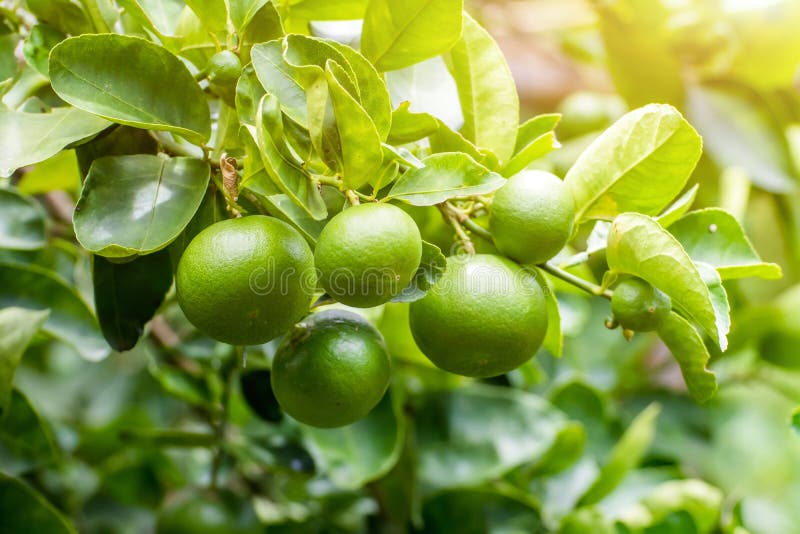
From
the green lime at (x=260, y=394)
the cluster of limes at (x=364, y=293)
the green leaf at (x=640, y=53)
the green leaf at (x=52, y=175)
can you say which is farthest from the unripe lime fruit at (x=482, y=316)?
the green leaf at (x=640, y=53)

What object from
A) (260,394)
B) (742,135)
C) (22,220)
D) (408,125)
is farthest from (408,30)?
(742,135)

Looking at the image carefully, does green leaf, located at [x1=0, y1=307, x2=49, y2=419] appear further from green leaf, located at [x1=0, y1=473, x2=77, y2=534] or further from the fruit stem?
the fruit stem

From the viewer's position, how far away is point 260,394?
0.88 m

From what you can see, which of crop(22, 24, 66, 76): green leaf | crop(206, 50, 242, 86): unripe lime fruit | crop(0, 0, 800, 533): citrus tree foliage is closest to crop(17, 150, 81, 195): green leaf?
crop(0, 0, 800, 533): citrus tree foliage

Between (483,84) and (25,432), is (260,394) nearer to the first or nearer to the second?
(25,432)

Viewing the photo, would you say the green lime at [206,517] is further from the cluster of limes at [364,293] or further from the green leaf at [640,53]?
the green leaf at [640,53]

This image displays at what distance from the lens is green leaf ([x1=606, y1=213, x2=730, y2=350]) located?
0.53m

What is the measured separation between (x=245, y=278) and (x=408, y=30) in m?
0.25

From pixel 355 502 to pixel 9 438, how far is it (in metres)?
0.52

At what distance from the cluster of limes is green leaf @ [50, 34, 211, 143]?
0.36 ft

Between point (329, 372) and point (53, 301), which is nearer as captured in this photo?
point (329, 372)

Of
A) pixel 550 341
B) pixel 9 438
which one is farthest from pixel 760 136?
pixel 9 438

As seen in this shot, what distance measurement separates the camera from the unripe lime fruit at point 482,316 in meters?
0.58

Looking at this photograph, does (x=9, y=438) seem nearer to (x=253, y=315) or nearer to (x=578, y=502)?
(x=253, y=315)
